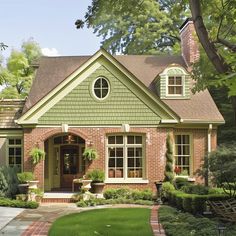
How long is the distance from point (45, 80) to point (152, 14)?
18130 mm

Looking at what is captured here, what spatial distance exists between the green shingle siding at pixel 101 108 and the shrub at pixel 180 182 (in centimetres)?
278

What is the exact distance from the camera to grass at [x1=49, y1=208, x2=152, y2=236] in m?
12.1

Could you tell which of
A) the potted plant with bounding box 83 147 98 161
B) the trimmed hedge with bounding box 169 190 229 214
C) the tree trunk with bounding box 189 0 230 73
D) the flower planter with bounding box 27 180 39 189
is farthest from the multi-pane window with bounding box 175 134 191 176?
the tree trunk with bounding box 189 0 230 73

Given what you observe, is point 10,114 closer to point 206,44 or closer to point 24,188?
point 24,188

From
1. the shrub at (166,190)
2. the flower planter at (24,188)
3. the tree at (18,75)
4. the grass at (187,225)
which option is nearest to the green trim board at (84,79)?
the flower planter at (24,188)

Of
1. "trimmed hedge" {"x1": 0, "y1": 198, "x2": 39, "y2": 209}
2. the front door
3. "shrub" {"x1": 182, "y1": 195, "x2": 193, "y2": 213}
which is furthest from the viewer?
the front door

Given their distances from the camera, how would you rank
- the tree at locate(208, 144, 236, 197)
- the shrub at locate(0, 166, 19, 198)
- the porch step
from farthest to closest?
the porch step, the shrub at locate(0, 166, 19, 198), the tree at locate(208, 144, 236, 197)

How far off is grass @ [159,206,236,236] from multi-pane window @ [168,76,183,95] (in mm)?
9516

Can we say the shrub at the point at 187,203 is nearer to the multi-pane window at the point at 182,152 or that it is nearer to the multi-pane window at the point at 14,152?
the multi-pane window at the point at 182,152

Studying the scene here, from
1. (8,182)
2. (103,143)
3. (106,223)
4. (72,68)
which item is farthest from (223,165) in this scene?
(72,68)

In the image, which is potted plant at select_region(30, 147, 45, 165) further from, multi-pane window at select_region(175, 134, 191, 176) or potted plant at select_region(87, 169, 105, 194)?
multi-pane window at select_region(175, 134, 191, 176)

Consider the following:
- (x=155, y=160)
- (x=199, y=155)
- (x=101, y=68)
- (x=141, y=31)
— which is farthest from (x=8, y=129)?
(x=141, y=31)

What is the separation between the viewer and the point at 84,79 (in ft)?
71.3

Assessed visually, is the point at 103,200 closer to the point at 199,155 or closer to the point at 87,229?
the point at 199,155
